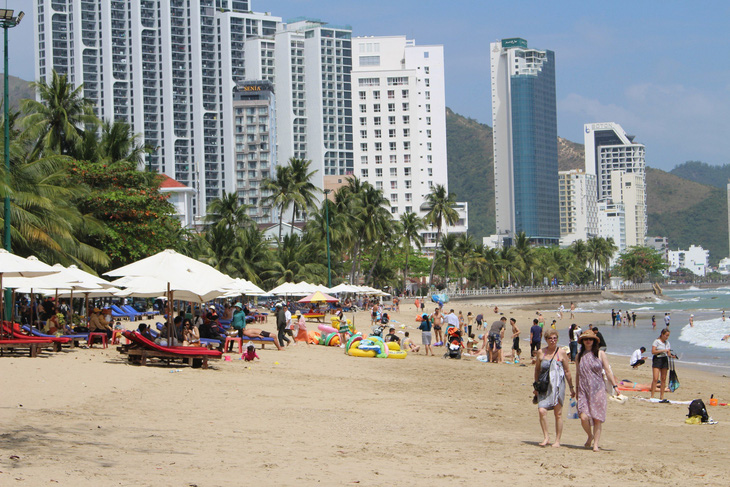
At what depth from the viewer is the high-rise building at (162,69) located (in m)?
137

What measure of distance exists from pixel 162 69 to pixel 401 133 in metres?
44.1

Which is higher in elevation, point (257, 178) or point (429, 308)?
Result: point (257, 178)

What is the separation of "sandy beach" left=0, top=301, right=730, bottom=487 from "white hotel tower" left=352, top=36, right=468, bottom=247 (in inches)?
4709

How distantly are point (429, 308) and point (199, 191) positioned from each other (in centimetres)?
8229

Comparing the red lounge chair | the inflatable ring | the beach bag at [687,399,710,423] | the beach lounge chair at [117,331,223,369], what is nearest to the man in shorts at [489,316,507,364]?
the inflatable ring

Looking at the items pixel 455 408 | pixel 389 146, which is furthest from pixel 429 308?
pixel 389 146

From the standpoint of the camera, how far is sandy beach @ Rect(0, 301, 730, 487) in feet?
21.7

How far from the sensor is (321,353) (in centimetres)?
2089

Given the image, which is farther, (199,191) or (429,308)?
(199,191)

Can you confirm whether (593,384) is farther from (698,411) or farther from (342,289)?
(342,289)

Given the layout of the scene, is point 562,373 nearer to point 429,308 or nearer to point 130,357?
point 130,357

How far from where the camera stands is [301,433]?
28.4 feet

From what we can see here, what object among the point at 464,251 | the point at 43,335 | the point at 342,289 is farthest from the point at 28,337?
the point at 464,251

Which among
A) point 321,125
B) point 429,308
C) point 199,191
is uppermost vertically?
point 321,125
